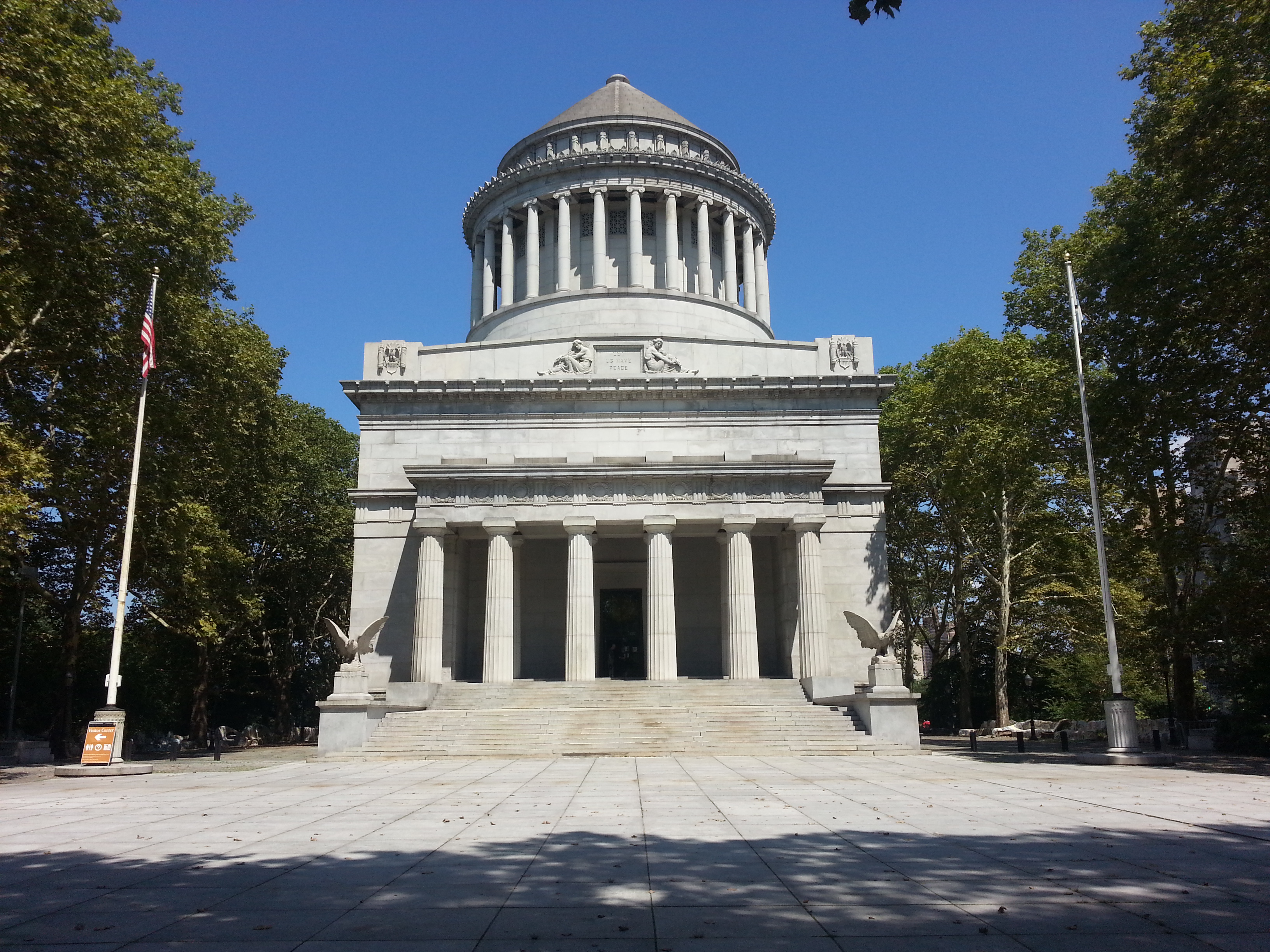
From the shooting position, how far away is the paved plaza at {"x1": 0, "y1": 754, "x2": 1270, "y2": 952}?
6.44 metres

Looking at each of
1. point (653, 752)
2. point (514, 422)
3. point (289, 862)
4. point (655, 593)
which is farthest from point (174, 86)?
point (289, 862)

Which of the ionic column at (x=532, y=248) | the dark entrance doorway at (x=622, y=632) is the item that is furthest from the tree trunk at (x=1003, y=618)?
the ionic column at (x=532, y=248)

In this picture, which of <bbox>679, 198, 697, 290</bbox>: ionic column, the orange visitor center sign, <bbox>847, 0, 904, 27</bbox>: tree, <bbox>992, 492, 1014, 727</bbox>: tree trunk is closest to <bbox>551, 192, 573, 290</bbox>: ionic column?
<bbox>679, 198, 697, 290</bbox>: ionic column

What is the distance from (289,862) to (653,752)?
17.9 m

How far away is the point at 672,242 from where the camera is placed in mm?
53469

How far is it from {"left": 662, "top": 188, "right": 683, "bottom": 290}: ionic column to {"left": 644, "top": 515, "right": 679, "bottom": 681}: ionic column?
21156 mm

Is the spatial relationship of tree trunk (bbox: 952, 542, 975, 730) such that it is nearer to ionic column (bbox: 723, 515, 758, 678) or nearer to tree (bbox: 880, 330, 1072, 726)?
tree (bbox: 880, 330, 1072, 726)

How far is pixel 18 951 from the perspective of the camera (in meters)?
6.14

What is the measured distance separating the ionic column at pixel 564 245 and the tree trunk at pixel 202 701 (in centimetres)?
2671

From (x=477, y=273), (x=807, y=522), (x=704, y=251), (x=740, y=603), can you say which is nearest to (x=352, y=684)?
(x=740, y=603)

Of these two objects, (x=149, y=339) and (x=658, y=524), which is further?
(x=658, y=524)

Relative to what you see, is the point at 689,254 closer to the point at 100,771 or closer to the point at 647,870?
the point at 100,771

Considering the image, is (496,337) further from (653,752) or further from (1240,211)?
(1240,211)

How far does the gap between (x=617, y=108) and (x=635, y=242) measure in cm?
1258
